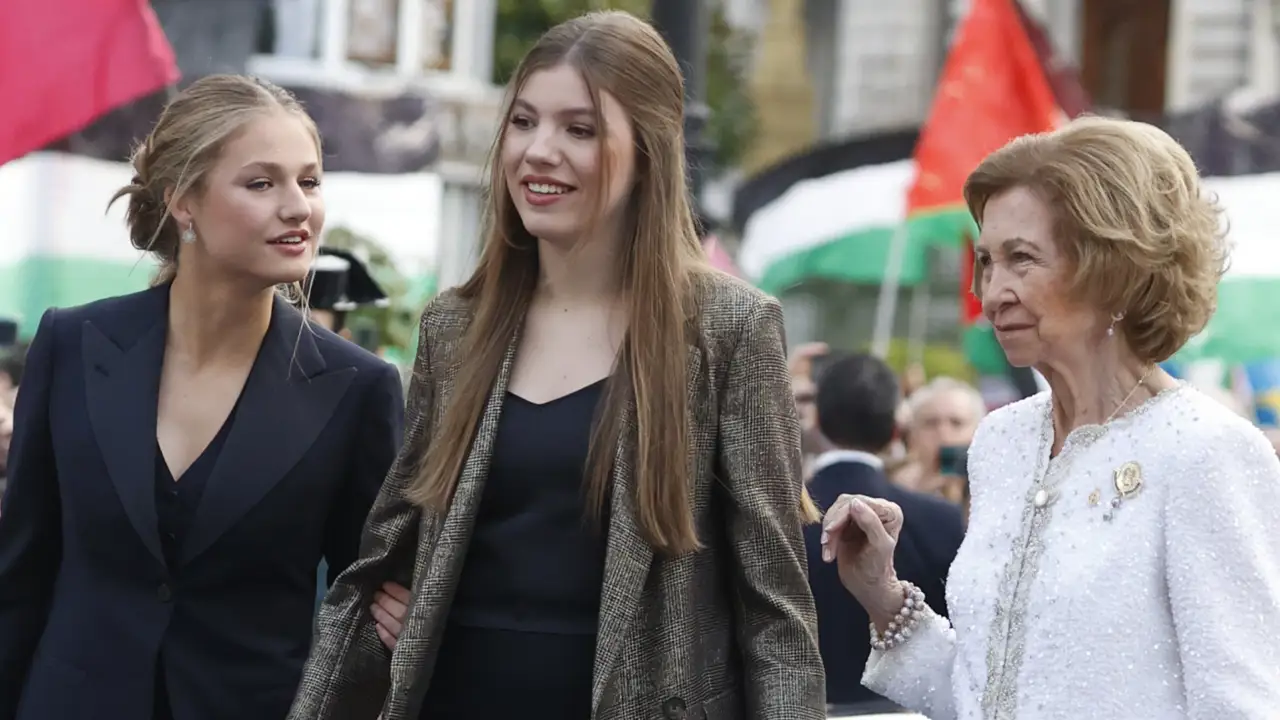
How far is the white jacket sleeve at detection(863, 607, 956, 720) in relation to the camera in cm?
324

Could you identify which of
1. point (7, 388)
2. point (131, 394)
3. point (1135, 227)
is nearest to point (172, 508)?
point (131, 394)

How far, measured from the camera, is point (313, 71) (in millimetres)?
20484

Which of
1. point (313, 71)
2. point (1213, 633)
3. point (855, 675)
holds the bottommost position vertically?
point (855, 675)

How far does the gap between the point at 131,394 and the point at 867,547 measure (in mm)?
1471

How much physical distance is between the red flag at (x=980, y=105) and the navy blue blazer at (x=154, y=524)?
6.59m

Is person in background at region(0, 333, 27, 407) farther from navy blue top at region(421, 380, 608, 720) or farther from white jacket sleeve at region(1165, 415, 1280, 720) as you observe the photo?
white jacket sleeve at region(1165, 415, 1280, 720)

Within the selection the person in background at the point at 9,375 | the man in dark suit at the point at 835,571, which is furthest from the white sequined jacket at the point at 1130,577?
the person in background at the point at 9,375

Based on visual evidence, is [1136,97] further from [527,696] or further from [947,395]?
[527,696]

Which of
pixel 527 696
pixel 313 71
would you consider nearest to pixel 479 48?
pixel 313 71

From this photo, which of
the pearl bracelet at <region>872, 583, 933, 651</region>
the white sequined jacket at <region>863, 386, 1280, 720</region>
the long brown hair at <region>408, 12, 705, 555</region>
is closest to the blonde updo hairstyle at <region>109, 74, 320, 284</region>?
the long brown hair at <region>408, 12, 705, 555</region>

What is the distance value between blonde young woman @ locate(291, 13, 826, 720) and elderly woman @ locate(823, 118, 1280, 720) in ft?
0.69

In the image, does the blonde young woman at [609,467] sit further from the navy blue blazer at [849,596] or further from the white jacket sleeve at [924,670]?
the navy blue blazer at [849,596]

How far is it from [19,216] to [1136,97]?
24.7m

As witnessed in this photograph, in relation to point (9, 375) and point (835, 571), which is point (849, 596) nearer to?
point (835, 571)
